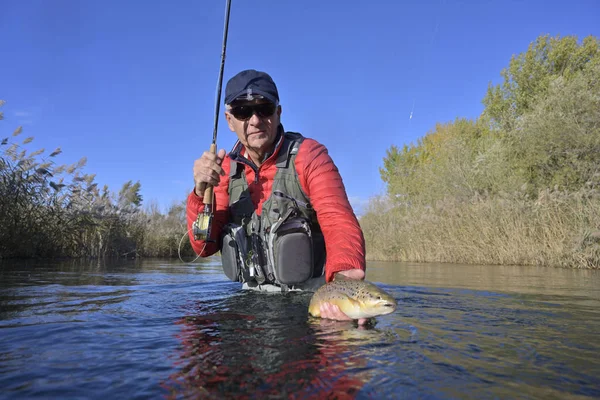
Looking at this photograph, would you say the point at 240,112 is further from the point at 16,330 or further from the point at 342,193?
the point at 16,330

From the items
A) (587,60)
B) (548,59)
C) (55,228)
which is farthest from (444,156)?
(55,228)

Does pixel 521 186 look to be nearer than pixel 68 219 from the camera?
No

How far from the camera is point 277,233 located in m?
3.80

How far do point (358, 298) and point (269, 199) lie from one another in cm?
169

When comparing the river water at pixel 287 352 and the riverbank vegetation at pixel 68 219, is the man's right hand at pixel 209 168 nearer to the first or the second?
the river water at pixel 287 352

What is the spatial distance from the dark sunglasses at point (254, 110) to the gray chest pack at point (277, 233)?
359 millimetres

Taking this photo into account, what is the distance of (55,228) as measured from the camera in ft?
37.4

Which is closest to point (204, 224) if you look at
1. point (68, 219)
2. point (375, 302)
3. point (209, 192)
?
point (209, 192)

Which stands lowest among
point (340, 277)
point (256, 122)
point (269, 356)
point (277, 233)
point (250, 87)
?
point (269, 356)

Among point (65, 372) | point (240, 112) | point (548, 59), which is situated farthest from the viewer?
point (548, 59)

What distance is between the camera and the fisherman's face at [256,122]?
3.88 m

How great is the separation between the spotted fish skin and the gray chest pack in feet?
3.10

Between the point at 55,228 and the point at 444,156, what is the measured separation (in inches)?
807

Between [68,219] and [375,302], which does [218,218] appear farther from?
[68,219]
